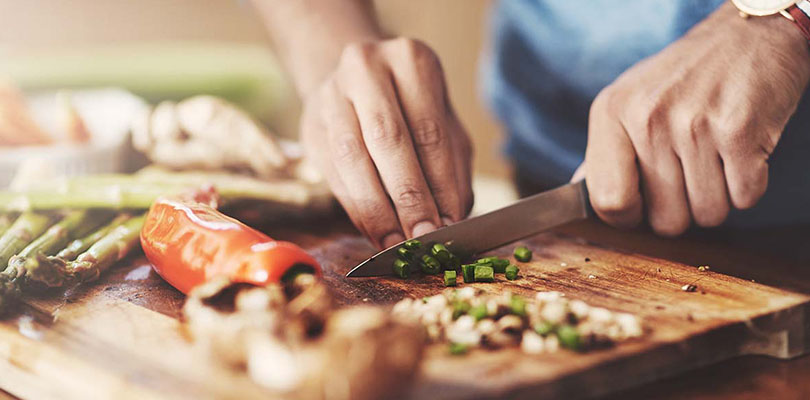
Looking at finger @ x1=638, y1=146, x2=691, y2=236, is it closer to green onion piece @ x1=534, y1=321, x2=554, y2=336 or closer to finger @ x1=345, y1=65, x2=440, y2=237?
finger @ x1=345, y1=65, x2=440, y2=237

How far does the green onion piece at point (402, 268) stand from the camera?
1066mm

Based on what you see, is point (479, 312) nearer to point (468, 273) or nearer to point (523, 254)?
point (468, 273)

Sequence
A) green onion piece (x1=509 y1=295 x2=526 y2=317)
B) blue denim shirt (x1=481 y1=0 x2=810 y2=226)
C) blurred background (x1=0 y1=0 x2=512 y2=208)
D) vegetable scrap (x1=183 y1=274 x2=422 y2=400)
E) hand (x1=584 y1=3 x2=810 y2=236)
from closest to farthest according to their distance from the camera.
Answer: vegetable scrap (x1=183 y1=274 x2=422 y2=400), green onion piece (x1=509 y1=295 x2=526 y2=317), hand (x1=584 y1=3 x2=810 y2=236), blue denim shirt (x1=481 y1=0 x2=810 y2=226), blurred background (x1=0 y1=0 x2=512 y2=208)

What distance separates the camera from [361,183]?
121cm

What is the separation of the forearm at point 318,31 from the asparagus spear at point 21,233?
22.0 inches

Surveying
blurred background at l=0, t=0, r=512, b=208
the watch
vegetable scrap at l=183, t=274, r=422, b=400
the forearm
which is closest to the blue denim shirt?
the watch

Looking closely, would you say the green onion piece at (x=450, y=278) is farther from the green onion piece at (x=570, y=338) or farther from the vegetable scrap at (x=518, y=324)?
the green onion piece at (x=570, y=338)

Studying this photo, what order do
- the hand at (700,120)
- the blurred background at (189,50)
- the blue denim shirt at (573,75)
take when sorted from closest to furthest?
the hand at (700,120) → the blue denim shirt at (573,75) → the blurred background at (189,50)

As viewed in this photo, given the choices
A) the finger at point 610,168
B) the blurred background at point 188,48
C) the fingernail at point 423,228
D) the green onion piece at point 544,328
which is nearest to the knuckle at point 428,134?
the fingernail at point 423,228

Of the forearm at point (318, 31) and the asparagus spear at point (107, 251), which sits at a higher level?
the forearm at point (318, 31)

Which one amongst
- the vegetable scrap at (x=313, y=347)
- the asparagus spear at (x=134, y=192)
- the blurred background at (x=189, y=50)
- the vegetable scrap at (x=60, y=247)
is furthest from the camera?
the blurred background at (x=189, y=50)

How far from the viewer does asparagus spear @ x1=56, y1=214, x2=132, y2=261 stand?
114 cm

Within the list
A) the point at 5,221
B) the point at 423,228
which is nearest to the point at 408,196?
the point at 423,228

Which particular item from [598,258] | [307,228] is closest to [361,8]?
[307,228]
